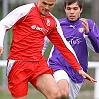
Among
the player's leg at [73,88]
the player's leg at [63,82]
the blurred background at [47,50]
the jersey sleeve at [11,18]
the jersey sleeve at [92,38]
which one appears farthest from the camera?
the blurred background at [47,50]

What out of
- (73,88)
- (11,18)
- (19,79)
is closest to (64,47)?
(19,79)

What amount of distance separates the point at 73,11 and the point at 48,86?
58.1 inches

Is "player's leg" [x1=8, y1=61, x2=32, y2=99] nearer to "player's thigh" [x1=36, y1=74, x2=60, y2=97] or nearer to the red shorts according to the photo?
the red shorts

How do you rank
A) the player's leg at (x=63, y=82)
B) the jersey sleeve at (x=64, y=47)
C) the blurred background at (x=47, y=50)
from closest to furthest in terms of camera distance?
the jersey sleeve at (x=64, y=47) → the player's leg at (x=63, y=82) → the blurred background at (x=47, y=50)

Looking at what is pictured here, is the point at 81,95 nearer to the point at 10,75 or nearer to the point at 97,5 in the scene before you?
the point at 97,5

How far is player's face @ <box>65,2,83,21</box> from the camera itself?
838 cm

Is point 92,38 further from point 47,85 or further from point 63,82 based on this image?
point 47,85

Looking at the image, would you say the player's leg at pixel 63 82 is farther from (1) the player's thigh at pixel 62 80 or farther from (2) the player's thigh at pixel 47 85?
(2) the player's thigh at pixel 47 85

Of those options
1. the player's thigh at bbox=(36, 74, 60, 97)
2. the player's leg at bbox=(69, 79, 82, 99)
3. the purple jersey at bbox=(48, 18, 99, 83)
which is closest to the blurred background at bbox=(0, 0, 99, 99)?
the player's leg at bbox=(69, 79, 82, 99)

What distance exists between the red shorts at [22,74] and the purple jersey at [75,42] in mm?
990

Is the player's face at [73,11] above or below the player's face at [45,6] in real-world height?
below

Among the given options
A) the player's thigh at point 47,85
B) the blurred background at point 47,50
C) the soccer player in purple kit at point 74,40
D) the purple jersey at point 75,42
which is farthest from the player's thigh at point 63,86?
the blurred background at point 47,50

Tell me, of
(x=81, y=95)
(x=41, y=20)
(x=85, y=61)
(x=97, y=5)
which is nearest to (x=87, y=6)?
(x=97, y=5)

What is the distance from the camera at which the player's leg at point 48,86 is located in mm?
7363
